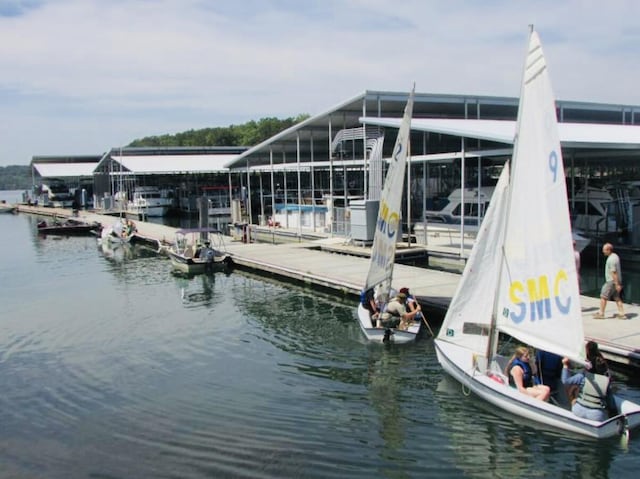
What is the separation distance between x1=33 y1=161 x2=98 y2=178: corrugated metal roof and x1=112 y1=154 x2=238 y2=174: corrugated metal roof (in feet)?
49.8

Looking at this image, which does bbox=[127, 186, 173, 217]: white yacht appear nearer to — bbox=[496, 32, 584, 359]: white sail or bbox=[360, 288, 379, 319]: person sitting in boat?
bbox=[360, 288, 379, 319]: person sitting in boat

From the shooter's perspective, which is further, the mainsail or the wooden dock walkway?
the wooden dock walkway

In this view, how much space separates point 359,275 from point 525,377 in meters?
13.4

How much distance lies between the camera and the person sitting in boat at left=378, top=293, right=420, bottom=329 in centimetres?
1722

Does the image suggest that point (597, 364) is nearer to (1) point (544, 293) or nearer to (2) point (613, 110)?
(1) point (544, 293)

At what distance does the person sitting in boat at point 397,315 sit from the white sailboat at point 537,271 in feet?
14.1

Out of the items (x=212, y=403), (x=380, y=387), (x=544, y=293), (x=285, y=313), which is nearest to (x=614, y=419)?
(x=544, y=293)

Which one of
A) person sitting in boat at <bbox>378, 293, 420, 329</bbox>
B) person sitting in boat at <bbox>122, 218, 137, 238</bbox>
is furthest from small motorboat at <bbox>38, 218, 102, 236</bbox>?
person sitting in boat at <bbox>378, 293, 420, 329</bbox>

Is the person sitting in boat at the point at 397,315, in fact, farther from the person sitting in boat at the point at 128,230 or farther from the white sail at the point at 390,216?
the person sitting in boat at the point at 128,230

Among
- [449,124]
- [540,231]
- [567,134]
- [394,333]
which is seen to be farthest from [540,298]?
[449,124]

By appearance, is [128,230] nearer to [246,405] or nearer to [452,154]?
[452,154]

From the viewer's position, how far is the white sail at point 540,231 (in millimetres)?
11109

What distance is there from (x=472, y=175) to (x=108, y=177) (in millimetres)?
57391

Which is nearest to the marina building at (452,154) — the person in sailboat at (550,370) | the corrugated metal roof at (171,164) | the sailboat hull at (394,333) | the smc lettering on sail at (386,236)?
the smc lettering on sail at (386,236)
